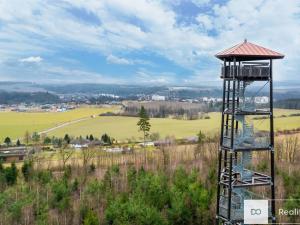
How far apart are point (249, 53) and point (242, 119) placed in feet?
11.5

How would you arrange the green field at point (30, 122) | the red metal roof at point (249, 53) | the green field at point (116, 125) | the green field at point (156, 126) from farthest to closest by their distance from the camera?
the green field at point (30, 122) < the green field at point (116, 125) < the green field at point (156, 126) < the red metal roof at point (249, 53)

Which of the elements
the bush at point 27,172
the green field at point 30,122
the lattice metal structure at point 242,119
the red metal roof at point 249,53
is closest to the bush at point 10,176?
the bush at point 27,172

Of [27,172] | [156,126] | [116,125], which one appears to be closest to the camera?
[27,172]

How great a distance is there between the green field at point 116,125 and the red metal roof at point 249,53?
47353mm

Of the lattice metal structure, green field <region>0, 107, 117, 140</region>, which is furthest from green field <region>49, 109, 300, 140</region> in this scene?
the lattice metal structure

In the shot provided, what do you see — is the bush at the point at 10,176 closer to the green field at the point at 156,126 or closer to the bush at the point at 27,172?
the bush at the point at 27,172

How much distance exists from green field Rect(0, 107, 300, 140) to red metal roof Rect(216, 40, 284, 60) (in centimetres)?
4735

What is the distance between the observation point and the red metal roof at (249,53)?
858 inches

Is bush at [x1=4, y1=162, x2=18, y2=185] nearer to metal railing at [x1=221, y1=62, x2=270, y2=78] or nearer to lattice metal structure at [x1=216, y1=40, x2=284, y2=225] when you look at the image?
lattice metal structure at [x1=216, y1=40, x2=284, y2=225]

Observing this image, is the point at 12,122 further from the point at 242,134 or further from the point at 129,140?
the point at 242,134

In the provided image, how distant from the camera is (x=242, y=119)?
73.3 ft

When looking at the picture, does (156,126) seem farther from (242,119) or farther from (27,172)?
(242,119)

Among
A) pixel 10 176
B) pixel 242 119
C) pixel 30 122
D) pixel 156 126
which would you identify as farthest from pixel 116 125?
pixel 242 119

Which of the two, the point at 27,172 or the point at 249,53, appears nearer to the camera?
the point at 249,53
